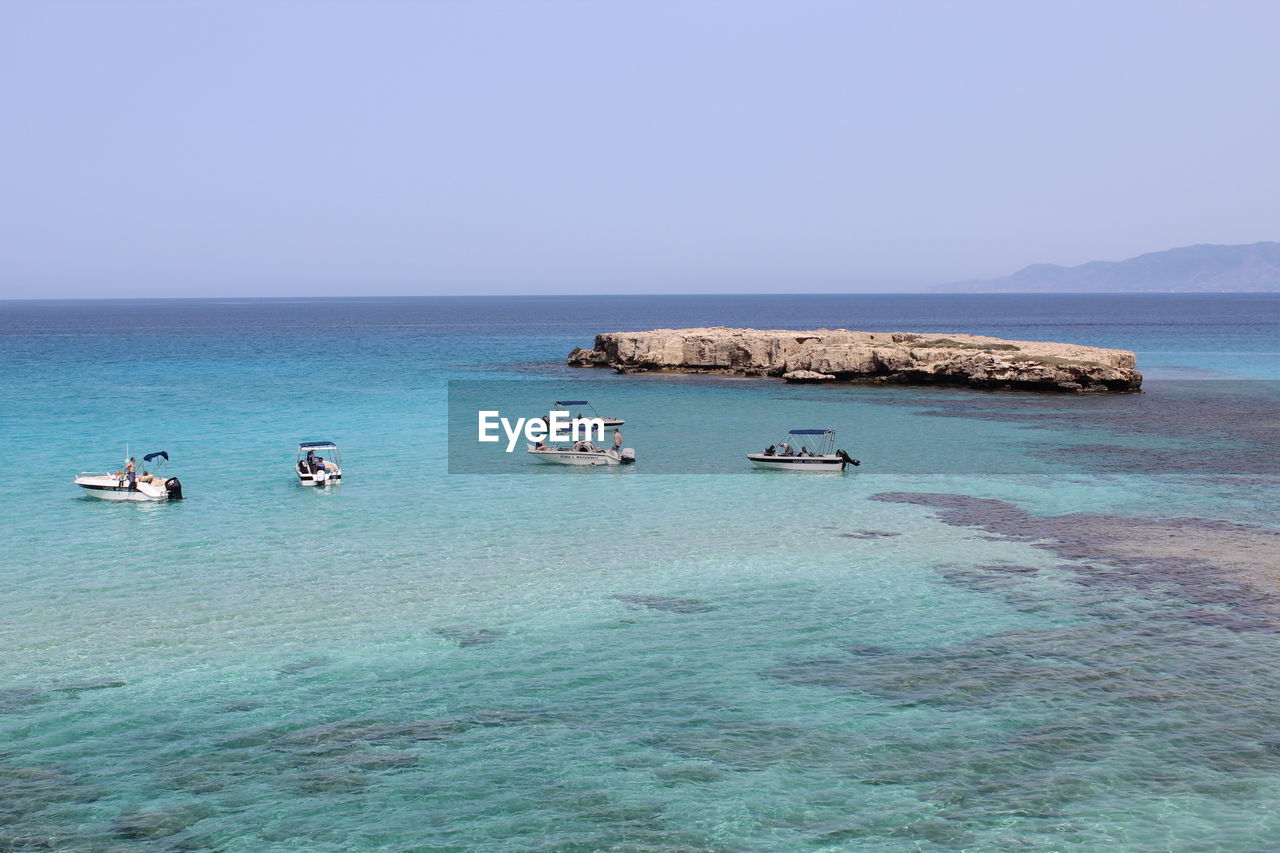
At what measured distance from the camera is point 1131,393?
276ft

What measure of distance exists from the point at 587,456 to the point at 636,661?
28904mm

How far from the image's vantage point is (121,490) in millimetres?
41500

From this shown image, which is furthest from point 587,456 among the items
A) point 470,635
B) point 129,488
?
point 470,635

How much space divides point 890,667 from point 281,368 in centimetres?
10347

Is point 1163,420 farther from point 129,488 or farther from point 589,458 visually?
point 129,488

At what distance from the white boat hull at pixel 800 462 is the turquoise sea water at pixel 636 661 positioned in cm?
116

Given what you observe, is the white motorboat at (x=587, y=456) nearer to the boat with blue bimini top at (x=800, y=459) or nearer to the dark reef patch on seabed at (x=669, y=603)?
the boat with blue bimini top at (x=800, y=459)

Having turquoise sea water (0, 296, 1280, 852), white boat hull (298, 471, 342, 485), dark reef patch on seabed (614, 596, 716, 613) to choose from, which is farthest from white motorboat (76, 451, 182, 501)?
dark reef patch on seabed (614, 596, 716, 613)

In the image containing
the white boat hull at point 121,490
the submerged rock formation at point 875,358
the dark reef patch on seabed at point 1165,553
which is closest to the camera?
the dark reef patch on seabed at point 1165,553

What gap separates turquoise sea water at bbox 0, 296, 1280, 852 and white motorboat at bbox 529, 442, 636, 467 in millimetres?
1159

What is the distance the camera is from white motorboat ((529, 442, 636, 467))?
52156 mm

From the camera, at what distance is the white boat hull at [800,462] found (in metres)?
50.0

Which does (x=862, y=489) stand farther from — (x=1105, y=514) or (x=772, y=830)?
(x=772, y=830)

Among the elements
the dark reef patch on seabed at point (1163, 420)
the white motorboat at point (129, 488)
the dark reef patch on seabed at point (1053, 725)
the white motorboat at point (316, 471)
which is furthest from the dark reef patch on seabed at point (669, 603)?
the dark reef patch on seabed at point (1163, 420)
